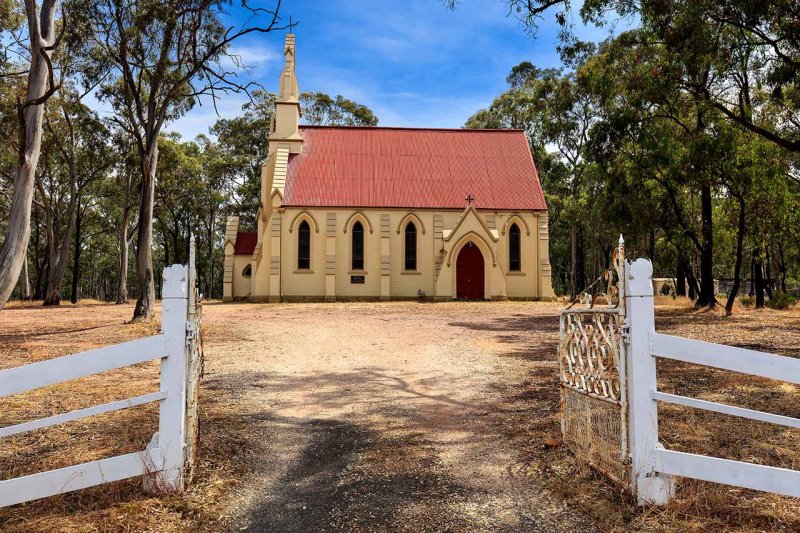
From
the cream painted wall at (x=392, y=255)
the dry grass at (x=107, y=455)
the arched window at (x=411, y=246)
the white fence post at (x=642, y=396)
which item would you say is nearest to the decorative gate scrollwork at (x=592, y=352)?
the white fence post at (x=642, y=396)

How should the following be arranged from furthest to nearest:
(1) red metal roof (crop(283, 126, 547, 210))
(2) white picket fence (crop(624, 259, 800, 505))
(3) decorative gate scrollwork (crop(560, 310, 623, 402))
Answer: (1) red metal roof (crop(283, 126, 547, 210))
(3) decorative gate scrollwork (crop(560, 310, 623, 402))
(2) white picket fence (crop(624, 259, 800, 505))

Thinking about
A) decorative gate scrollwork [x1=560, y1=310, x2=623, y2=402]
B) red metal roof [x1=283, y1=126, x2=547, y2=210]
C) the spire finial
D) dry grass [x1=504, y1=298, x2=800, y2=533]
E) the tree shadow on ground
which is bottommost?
the tree shadow on ground

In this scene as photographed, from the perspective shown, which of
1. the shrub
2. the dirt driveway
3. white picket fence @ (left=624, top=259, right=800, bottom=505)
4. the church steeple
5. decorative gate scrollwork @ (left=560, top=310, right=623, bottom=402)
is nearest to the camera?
white picket fence @ (left=624, top=259, right=800, bottom=505)

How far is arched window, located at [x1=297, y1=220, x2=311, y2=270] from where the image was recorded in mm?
33688

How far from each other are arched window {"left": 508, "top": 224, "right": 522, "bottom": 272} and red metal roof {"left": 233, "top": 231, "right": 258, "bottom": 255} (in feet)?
55.5

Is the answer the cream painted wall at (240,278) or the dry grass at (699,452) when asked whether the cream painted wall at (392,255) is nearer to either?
the cream painted wall at (240,278)

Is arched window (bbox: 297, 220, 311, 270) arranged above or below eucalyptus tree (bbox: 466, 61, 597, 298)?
below

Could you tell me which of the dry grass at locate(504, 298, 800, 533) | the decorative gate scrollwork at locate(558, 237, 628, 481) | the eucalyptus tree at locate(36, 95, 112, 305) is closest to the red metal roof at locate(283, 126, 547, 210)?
the eucalyptus tree at locate(36, 95, 112, 305)

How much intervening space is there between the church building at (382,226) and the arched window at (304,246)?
61 mm

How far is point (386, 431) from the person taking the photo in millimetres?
6535

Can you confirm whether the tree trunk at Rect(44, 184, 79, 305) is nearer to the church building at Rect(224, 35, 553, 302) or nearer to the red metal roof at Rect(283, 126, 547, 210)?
the church building at Rect(224, 35, 553, 302)

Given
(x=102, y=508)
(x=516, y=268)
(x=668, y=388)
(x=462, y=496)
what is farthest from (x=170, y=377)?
(x=516, y=268)

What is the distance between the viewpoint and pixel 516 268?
1368 inches

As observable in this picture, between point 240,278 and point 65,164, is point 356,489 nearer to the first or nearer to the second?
point 240,278
